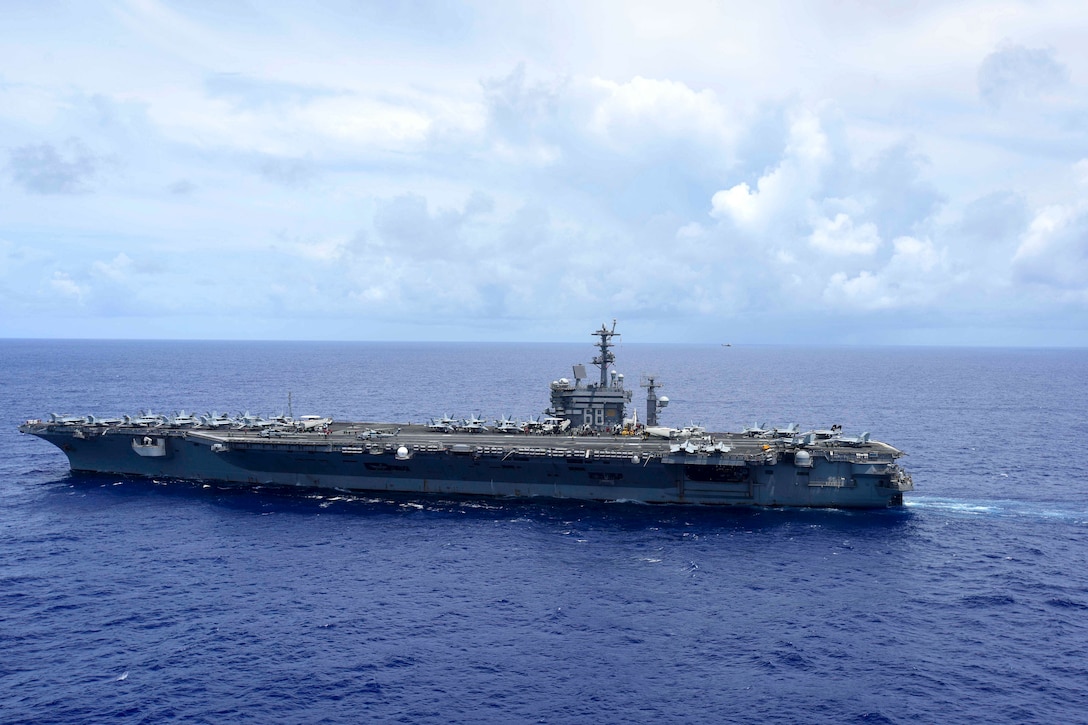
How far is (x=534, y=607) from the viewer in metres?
29.3

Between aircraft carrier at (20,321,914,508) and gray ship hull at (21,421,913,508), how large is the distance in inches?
2.9

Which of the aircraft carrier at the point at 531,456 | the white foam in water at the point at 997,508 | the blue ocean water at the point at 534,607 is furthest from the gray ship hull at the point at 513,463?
the white foam in water at the point at 997,508

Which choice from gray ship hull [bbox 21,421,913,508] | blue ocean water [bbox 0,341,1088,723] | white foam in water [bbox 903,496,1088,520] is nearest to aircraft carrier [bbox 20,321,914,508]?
gray ship hull [bbox 21,421,913,508]

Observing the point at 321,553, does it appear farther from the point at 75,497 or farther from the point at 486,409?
the point at 486,409

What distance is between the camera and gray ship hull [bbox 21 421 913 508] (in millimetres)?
42062

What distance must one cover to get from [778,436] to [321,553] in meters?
28.7

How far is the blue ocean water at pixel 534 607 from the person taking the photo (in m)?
22.6

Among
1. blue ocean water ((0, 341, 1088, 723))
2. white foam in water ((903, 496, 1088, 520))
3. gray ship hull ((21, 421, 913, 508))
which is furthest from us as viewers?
gray ship hull ((21, 421, 913, 508))

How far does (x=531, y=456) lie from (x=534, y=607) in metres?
14.7

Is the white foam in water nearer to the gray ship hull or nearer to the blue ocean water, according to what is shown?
the blue ocean water

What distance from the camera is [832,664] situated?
24.9 meters

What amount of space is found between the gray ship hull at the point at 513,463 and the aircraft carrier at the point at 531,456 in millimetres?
73

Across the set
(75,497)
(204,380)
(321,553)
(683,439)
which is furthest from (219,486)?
(204,380)

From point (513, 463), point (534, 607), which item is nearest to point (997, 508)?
point (513, 463)
